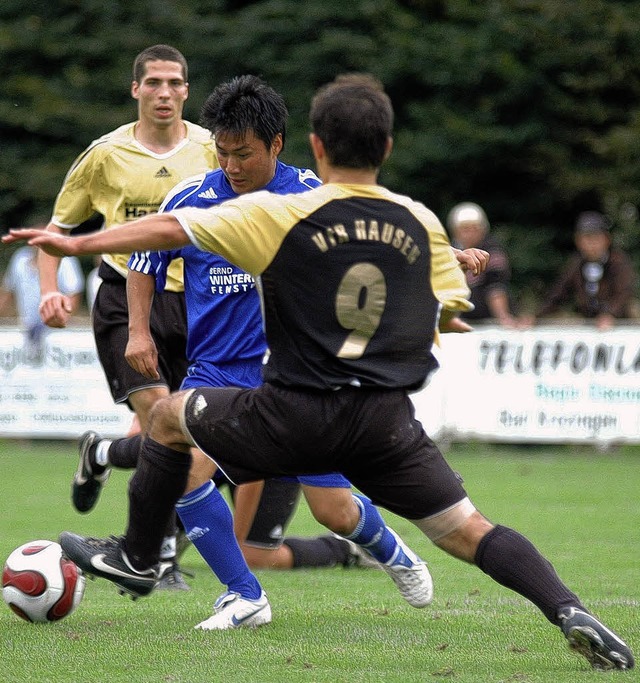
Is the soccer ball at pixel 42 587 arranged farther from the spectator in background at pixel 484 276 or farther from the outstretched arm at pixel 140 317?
the spectator in background at pixel 484 276

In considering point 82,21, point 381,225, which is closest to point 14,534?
point 381,225

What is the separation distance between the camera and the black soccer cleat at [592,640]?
4586mm

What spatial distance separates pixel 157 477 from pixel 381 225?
1.31m

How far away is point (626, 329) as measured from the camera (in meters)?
13.9

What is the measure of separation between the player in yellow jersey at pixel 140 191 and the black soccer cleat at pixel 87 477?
0.30 m

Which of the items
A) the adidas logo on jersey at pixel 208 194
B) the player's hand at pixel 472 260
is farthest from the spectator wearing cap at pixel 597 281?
the player's hand at pixel 472 260

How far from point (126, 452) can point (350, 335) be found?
297 centimetres

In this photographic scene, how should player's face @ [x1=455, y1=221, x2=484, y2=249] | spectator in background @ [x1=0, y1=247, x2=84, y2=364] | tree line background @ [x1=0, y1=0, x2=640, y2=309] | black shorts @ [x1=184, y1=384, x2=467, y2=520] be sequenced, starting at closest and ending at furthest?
black shorts @ [x1=184, y1=384, x2=467, y2=520]
player's face @ [x1=455, y1=221, x2=484, y2=249]
spectator in background @ [x1=0, y1=247, x2=84, y2=364]
tree line background @ [x1=0, y1=0, x2=640, y2=309]

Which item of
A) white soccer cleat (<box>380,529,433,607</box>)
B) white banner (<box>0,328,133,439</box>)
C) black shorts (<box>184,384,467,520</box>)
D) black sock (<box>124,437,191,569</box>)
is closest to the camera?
black shorts (<box>184,384,467,520</box>)

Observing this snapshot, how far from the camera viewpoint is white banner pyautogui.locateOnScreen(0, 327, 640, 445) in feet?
45.5

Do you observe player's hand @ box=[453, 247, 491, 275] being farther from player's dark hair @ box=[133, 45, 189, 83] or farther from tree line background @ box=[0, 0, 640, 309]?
tree line background @ box=[0, 0, 640, 309]

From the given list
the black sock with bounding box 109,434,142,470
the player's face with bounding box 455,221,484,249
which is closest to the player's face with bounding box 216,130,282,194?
the black sock with bounding box 109,434,142,470

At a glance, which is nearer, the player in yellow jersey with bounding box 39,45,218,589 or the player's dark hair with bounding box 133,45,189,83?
the player in yellow jersey with bounding box 39,45,218,589

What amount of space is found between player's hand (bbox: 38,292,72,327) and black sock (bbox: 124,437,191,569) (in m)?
1.48
